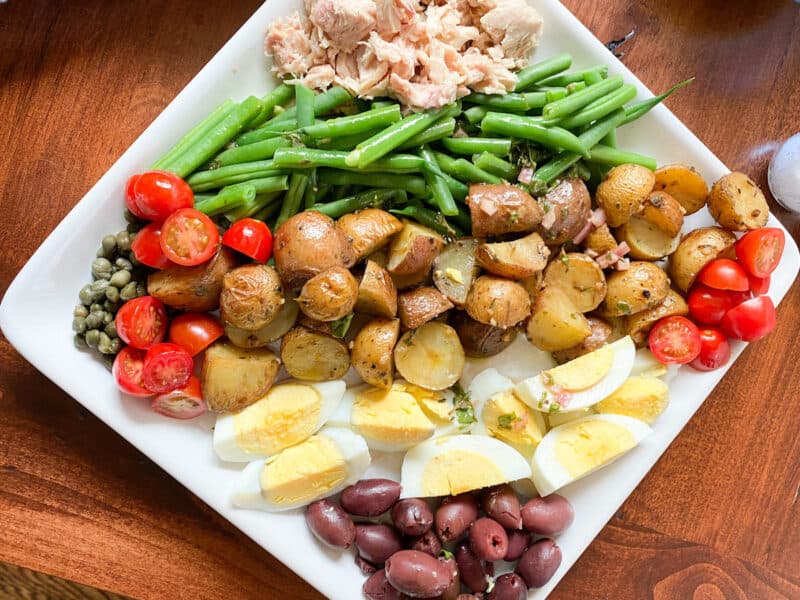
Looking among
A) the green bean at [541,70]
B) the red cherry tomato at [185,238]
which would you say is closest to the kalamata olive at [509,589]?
Result: the red cherry tomato at [185,238]

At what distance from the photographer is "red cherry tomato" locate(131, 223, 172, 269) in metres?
2.18

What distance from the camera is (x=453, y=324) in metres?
2.44

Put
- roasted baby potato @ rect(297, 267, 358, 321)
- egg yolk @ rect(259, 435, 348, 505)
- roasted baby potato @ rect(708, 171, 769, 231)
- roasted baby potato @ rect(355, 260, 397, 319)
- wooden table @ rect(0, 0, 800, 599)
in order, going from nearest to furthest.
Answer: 1. roasted baby potato @ rect(297, 267, 358, 321)
2. roasted baby potato @ rect(355, 260, 397, 319)
3. egg yolk @ rect(259, 435, 348, 505)
4. roasted baby potato @ rect(708, 171, 769, 231)
5. wooden table @ rect(0, 0, 800, 599)

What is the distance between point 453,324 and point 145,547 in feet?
4.78

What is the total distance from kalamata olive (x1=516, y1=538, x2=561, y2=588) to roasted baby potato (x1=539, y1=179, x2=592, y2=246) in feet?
3.56

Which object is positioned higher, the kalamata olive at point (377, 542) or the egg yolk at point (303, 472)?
the egg yolk at point (303, 472)

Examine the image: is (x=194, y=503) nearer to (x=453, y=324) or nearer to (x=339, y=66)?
(x=453, y=324)

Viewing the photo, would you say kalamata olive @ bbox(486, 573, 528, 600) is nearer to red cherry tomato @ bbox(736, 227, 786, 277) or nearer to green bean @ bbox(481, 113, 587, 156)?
red cherry tomato @ bbox(736, 227, 786, 277)

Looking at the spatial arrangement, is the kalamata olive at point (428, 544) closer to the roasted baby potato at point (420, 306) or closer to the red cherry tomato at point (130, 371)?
the roasted baby potato at point (420, 306)

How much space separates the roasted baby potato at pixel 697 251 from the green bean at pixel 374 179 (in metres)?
0.99

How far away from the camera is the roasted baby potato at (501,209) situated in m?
2.22

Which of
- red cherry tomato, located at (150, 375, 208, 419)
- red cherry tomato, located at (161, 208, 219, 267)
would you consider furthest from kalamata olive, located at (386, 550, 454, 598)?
red cherry tomato, located at (161, 208, 219, 267)

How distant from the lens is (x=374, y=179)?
92.1 inches

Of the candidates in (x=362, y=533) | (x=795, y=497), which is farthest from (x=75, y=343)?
(x=795, y=497)
